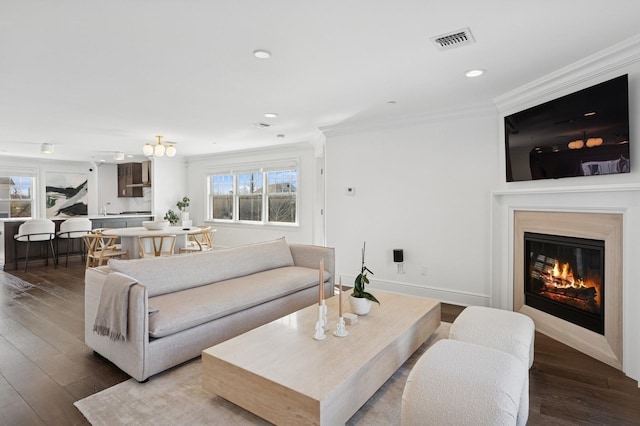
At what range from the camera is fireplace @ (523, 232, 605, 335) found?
9.77ft

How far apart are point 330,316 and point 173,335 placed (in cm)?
118

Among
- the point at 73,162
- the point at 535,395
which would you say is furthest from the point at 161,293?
the point at 73,162

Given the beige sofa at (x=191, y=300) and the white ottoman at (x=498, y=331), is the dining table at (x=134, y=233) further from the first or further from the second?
the white ottoman at (x=498, y=331)

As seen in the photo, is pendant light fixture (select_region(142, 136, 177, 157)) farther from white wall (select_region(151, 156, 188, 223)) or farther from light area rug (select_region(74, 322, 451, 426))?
light area rug (select_region(74, 322, 451, 426))

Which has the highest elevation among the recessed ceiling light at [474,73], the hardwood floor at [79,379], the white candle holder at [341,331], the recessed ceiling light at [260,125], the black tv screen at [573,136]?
the recessed ceiling light at [260,125]

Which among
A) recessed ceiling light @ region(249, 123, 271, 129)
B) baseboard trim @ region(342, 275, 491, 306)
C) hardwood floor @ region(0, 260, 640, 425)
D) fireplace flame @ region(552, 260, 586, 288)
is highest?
recessed ceiling light @ region(249, 123, 271, 129)

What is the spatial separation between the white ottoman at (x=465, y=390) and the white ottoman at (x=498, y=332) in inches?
14.7

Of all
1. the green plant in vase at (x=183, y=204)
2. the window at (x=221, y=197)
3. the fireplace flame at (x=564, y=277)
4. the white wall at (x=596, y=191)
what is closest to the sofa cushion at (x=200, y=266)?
the white wall at (x=596, y=191)

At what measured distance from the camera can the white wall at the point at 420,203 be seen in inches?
163

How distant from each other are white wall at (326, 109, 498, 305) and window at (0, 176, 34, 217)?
321 inches

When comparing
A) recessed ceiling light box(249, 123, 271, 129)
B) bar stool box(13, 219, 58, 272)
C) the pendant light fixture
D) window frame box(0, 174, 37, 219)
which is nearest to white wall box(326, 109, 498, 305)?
recessed ceiling light box(249, 123, 271, 129)

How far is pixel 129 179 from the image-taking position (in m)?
9.85

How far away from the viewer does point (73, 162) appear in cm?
930

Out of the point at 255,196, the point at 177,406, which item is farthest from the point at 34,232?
the point at 177,406
